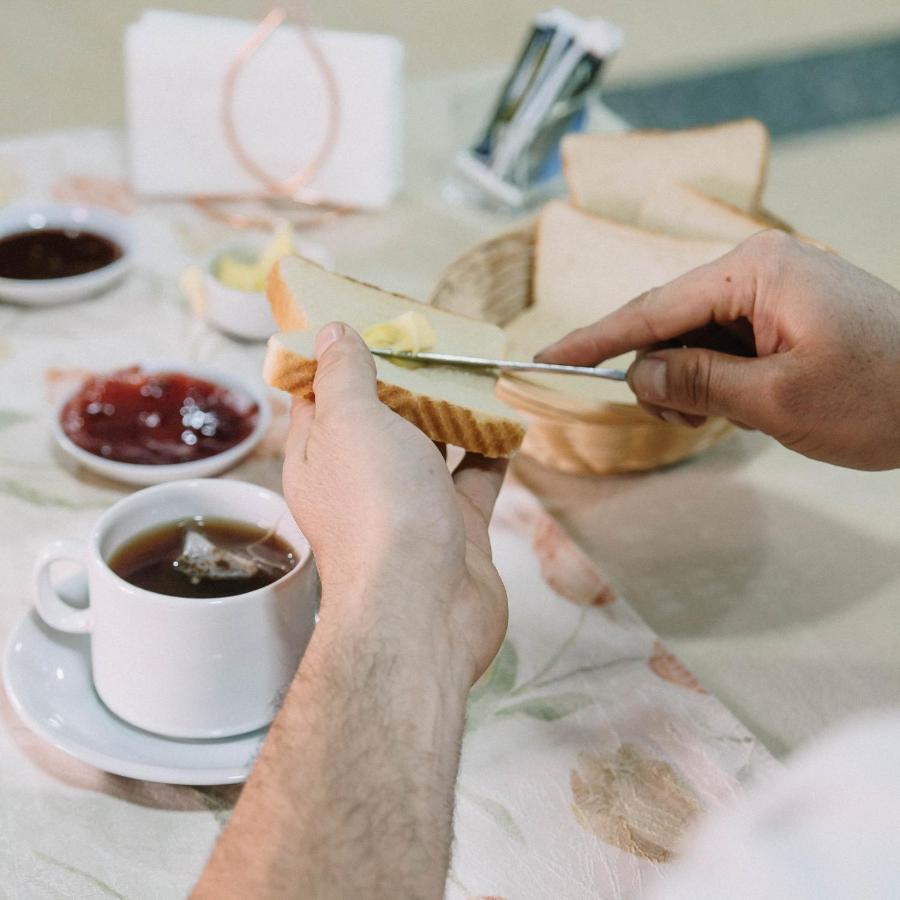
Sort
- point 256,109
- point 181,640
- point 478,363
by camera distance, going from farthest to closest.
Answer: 1. point 256,109
2. point 478,363
3. point 181,640

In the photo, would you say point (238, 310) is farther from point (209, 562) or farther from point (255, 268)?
point (209, 562)

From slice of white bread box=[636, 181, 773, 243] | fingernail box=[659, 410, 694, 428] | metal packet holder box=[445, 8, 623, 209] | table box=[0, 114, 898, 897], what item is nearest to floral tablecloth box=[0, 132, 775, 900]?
table box=[0, 114, 898, 897]

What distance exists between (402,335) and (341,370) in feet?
0.47

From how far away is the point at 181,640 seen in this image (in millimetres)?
608

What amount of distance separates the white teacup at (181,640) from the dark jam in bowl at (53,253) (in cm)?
54

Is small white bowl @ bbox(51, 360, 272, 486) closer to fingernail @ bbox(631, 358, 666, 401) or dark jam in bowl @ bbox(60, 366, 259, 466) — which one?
dark jam in bowl @ bbox(60, 366, 259, 466)

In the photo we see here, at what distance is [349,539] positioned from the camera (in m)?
0.63

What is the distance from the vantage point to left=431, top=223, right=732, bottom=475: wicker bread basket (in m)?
0.88

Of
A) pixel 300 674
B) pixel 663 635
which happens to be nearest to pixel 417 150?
pixel 663 635

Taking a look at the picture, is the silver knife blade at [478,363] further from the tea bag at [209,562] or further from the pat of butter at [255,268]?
the pat of butter at [255,268]

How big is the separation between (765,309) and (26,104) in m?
2.27

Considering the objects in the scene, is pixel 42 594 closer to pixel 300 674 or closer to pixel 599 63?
pixel 300 674

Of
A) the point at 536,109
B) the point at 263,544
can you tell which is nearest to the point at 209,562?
the point at 263,544

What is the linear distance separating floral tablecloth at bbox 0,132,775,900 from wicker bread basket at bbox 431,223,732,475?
63 millimetres
